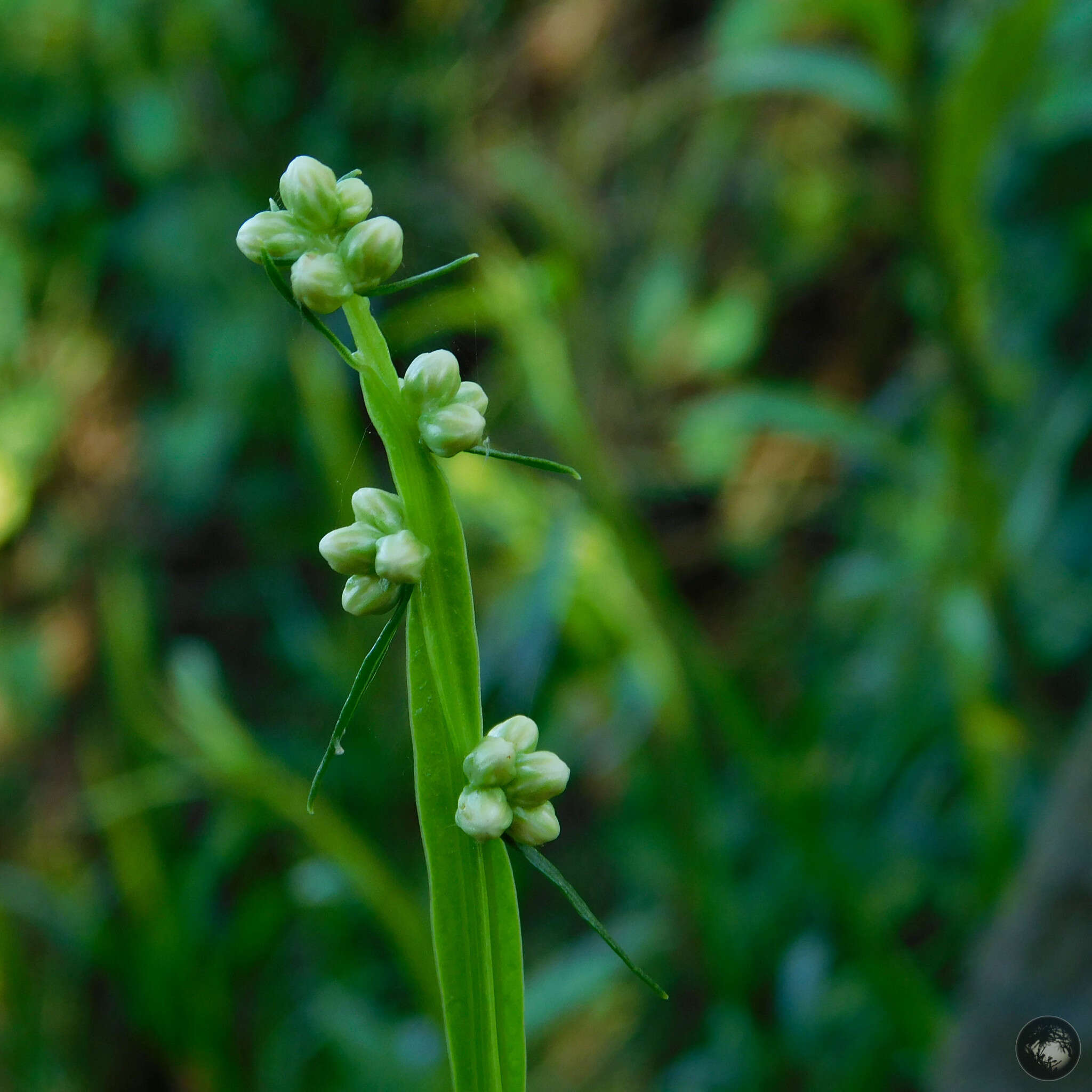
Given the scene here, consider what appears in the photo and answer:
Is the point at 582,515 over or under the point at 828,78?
under

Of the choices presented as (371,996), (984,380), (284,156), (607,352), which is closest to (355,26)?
(284,156)

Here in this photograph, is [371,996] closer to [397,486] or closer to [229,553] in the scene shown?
[229,553]

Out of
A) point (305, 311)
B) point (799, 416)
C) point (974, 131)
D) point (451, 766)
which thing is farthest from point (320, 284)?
point (799, 416)

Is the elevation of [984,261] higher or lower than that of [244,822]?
higher

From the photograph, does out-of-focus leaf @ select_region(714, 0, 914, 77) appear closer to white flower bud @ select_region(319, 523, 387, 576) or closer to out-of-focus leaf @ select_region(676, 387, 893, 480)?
out-of-focus leaf @ select_region(676, 387, 893, 480)

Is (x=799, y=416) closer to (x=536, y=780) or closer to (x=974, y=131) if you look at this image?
(x=974, y=131)

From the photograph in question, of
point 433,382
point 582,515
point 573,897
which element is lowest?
point 582,515
